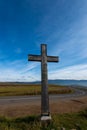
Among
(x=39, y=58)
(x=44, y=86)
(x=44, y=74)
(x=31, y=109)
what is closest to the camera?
(x=44, y=86)

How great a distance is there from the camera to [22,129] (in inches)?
195

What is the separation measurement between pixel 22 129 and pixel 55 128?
1.11 meters

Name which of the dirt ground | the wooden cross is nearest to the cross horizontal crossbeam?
the wooden cross

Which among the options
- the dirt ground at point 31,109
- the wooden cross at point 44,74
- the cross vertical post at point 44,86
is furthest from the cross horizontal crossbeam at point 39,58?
the dirt ground at point 31,109

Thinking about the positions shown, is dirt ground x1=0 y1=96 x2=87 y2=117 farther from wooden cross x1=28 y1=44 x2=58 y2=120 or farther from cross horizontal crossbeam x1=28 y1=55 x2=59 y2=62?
cross horizontal crossbeam x1=28 y1=55 x2=59 y2=62

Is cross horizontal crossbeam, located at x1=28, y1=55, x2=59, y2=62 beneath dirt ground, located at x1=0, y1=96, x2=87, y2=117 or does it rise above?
above

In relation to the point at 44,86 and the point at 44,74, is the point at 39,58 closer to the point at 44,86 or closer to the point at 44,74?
the point at 44,74

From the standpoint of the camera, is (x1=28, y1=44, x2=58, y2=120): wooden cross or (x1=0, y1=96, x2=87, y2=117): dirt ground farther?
(x1=0, y1=96, x2=87, y2=117): dirt ground

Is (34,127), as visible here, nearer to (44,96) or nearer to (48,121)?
(48,121)

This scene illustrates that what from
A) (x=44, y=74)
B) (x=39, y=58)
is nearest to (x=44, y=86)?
(x=44, y=74)

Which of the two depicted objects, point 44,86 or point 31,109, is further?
point 31,109

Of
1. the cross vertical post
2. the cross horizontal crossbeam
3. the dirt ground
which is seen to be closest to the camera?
the cross vertical post

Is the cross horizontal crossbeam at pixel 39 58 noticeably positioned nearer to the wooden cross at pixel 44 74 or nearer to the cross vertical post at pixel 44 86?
the wooden cross at pixel 44 74

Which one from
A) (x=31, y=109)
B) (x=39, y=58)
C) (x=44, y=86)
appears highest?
(x=39, y=58)
